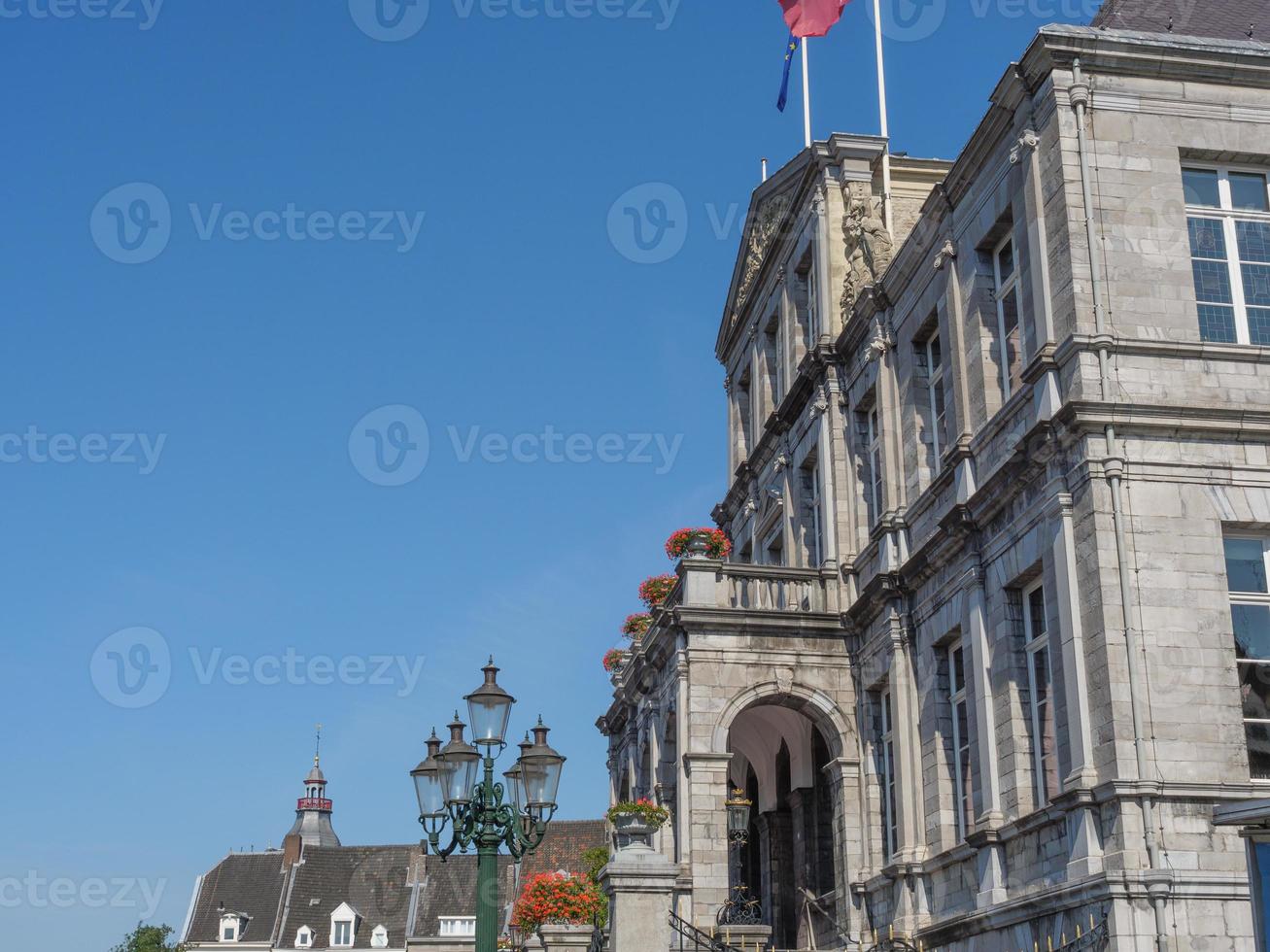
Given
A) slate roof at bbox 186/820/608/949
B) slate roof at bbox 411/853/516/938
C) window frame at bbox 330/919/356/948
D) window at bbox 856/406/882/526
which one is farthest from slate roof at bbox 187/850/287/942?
window at bbox 856/406/882/526

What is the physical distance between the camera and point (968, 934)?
19.0 m

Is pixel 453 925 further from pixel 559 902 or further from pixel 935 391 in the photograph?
pixel 935 391

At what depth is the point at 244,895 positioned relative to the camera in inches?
3073

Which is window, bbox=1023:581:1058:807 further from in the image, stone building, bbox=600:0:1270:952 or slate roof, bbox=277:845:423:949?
slate roof, bbox=277:845:423:949

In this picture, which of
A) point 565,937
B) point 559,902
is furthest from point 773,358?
point 565,937

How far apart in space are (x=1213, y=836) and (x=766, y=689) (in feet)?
31.4

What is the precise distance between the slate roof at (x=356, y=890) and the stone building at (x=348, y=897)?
5 cm

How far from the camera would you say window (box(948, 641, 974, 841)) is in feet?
67.4

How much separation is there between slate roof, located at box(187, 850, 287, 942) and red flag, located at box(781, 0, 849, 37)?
5932 centimetres

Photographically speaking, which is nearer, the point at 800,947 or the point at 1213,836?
the point at 1213,836

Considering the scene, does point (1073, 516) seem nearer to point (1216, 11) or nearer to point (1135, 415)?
point (1135, 415)

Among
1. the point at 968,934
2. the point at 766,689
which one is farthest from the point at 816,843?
the point at 968,934

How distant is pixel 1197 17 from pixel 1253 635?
28.7ft

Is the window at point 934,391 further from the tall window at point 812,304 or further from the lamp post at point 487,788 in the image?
the lamp post at point 487,788
